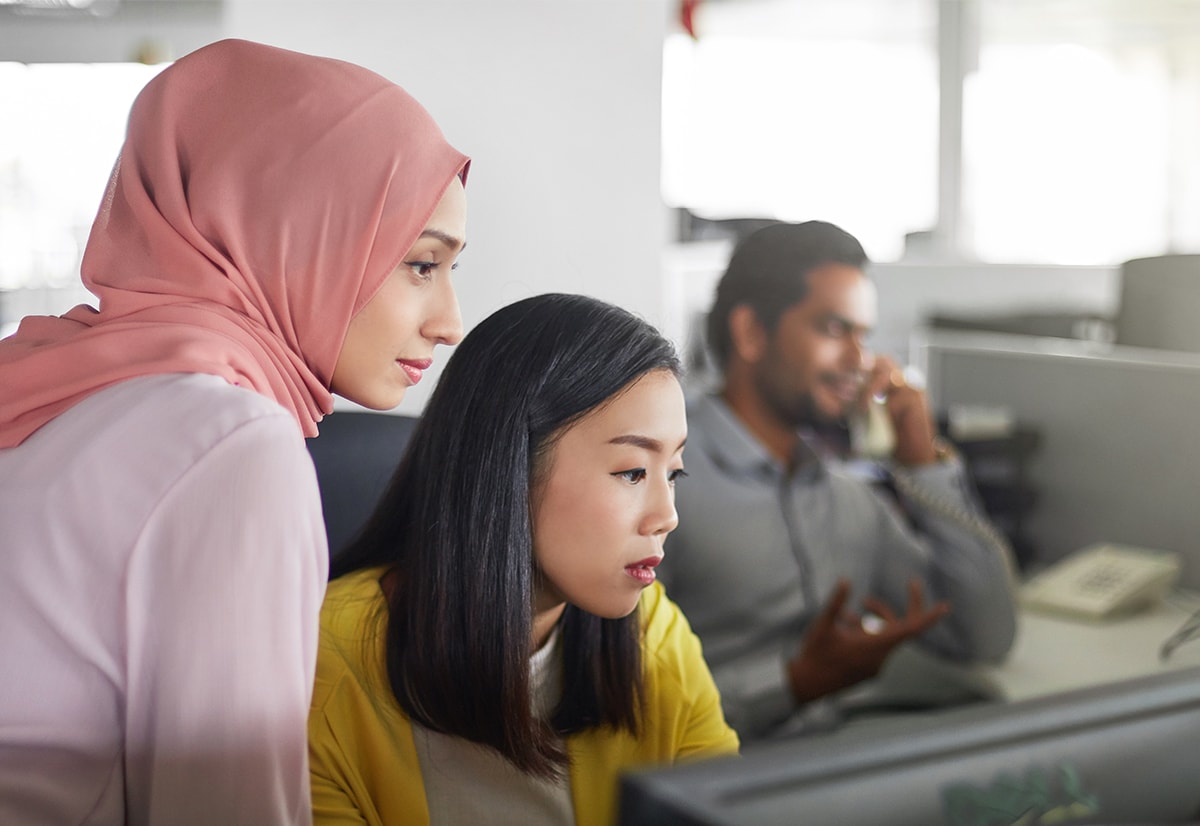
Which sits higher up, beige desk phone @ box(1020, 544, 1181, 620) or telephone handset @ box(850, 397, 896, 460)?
telephone handset @ box(850, 397, 896, 460)

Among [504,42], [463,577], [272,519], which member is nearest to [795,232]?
[504,42]

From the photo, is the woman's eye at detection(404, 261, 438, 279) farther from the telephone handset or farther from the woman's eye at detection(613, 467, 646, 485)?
the telephone handset

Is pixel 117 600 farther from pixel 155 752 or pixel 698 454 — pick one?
pixel 698 454

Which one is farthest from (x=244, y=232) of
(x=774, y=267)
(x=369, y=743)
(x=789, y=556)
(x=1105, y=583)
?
(x=1105, y=583)

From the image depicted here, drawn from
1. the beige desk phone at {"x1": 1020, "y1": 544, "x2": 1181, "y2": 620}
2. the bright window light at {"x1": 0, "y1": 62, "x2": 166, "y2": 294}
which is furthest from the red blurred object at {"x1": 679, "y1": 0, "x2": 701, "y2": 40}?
the bright window light at {"x1": 0, "y1": 62, "x2": 166, "y2": 294}

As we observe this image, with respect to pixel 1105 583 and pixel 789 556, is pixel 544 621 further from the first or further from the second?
pixel 1105 583

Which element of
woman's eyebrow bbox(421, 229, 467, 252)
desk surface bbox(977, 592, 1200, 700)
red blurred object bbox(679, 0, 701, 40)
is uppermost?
red blurred object bbox(679, 0, 701, 40)

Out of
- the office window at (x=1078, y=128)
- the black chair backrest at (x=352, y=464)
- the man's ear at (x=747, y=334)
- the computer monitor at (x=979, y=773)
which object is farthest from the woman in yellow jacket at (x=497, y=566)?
the office window at (x=1078, y=128)

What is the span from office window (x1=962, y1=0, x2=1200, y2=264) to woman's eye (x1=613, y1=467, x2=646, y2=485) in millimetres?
2919

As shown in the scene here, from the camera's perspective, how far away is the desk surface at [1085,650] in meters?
1.19

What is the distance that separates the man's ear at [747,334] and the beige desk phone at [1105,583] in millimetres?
463

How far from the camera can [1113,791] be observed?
14.8 inches

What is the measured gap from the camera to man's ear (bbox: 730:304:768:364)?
3.99 ft

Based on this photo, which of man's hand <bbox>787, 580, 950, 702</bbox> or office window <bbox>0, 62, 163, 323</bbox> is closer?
office window <bbox>0, 62, 163, 323</bbox>
